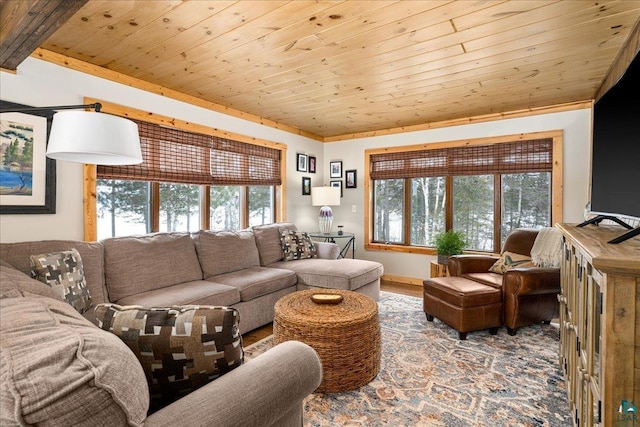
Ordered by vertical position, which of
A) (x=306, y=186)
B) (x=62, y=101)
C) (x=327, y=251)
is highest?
(x=62, y=101)

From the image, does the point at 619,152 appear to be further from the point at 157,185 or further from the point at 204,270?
the point at 157,185

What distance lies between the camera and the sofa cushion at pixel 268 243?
12.8ft

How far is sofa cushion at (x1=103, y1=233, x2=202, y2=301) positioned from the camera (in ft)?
8.53

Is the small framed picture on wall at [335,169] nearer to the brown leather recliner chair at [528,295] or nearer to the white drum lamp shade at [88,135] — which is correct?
the brown leather recliner chair at [528,295]

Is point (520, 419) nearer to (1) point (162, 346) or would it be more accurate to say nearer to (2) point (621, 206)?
(2) point (621, 206)

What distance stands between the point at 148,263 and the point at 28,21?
5.79ft

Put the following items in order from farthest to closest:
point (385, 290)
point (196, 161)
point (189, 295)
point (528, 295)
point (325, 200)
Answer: point (325, 200)
point (385, 290)
point (196, 161)
point (528, 295)
point (189, 295)

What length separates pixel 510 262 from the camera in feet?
11.0

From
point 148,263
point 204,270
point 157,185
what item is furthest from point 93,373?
point 157,185

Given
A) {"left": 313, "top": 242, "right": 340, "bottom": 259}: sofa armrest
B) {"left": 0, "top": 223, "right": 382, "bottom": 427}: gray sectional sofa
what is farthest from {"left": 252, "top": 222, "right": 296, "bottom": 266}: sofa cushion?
{"left": 0, "top": 223, "right": 382, "bottom": 427}: gray sectional sofa

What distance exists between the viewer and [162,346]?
3.19 ft

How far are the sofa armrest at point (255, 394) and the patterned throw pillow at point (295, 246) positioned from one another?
2.84 meters

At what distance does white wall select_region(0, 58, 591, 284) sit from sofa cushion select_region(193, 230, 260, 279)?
1.01 meters

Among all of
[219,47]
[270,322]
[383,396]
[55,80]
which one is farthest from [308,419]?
[55,80]
